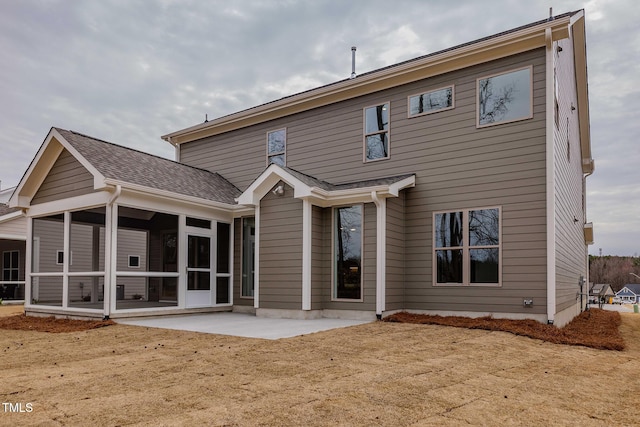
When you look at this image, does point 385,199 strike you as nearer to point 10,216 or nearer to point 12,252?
point 10,216

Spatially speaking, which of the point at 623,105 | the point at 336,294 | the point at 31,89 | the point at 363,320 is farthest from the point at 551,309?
the point at 31,89

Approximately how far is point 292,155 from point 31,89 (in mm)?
12782

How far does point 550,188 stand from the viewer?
8.46 m

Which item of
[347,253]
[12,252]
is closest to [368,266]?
[347,253]

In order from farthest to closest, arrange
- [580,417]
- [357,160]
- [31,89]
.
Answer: [31,89] < [357,160] < [580,417]

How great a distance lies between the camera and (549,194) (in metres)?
8.46

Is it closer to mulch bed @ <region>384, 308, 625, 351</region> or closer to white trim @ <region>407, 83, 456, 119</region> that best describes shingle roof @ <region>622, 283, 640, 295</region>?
mulch bed @ <region>384, 308, 625, 351</region>

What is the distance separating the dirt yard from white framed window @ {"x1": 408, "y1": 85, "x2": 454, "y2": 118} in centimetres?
496

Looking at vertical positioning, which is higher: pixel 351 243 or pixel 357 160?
pixel 357 160

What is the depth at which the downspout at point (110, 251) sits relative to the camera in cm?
912

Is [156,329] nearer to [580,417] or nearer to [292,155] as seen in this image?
[292,155]

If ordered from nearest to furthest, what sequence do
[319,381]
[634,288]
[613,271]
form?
[319,381] < [634,288] < [613,271]

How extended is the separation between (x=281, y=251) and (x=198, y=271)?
2.44 m

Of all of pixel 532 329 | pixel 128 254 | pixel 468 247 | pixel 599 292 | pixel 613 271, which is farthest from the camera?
pixel 613 271
